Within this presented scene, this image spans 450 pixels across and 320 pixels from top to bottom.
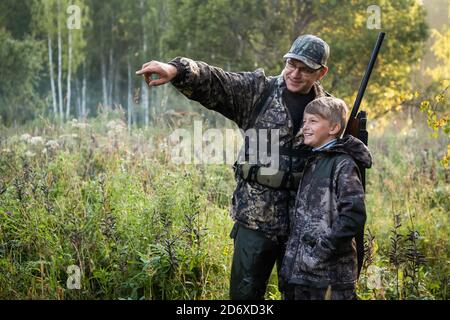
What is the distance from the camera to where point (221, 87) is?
3521 millimetres

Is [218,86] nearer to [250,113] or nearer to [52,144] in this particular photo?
[250,113]

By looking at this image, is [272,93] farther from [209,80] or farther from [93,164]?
[93,164]

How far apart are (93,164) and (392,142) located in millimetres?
7734

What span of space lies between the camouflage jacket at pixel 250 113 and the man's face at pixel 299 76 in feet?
0.23

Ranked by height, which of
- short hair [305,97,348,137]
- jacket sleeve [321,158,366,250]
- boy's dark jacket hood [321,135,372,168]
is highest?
short hair [305,97,348,137]

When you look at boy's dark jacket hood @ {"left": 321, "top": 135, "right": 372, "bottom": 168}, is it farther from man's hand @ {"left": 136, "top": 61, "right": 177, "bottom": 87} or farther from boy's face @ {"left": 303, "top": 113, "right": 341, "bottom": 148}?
man's hand @ {"left": 136, "top": 61, "right": 177, "bottom": 87}

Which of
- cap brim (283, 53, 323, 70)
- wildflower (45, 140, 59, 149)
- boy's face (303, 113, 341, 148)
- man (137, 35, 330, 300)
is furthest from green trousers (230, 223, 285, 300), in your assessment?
wildflower (45, 140, 59, 149)

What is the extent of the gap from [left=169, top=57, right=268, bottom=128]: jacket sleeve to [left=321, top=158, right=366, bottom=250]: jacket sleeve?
0.85 meters

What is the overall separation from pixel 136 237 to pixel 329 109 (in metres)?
2.22

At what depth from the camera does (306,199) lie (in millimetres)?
3213

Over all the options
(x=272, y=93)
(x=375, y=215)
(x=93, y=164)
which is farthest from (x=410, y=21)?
(x=272, y=93)

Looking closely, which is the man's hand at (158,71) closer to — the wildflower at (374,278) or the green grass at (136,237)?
the green grass at (136,237)

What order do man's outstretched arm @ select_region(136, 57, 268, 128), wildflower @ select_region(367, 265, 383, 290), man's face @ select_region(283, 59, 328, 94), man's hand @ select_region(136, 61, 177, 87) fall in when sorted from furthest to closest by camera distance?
wildflower @ select_region(367, 265, 383, 290) → man's face @ select_region(283, 59, 328, 94) → man's outstretched arm @ select_region(136, 57, 268, 128) → man's hand @ select_region(136, 61, 177, 87)

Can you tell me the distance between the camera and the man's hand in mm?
3164
